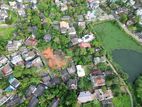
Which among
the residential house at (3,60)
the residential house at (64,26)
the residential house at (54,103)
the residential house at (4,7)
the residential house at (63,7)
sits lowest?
the residential house at (54,103)

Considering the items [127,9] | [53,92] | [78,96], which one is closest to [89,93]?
[78,96]

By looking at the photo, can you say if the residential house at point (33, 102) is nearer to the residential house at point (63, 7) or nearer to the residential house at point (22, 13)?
the residential house at point (22, 13)

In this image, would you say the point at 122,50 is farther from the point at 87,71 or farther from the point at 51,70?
the point at 51,70

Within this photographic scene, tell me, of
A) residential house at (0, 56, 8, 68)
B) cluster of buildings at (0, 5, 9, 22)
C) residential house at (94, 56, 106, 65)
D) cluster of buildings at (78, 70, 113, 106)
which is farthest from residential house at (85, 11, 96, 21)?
residential house at (0, 56, 8, 68)

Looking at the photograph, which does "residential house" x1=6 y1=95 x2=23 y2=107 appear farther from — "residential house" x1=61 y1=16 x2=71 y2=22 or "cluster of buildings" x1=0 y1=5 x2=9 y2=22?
"residential house" x1=61 y1=16 x2=71 y2=22

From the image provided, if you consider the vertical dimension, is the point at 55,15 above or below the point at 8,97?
above

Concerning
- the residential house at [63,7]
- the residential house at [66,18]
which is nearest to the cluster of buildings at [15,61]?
the residential house at [66,18]

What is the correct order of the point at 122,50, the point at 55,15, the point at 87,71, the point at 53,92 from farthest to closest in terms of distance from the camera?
the point at 55,15
the point at 122,50
the point at 87,71
the point at 53,92
